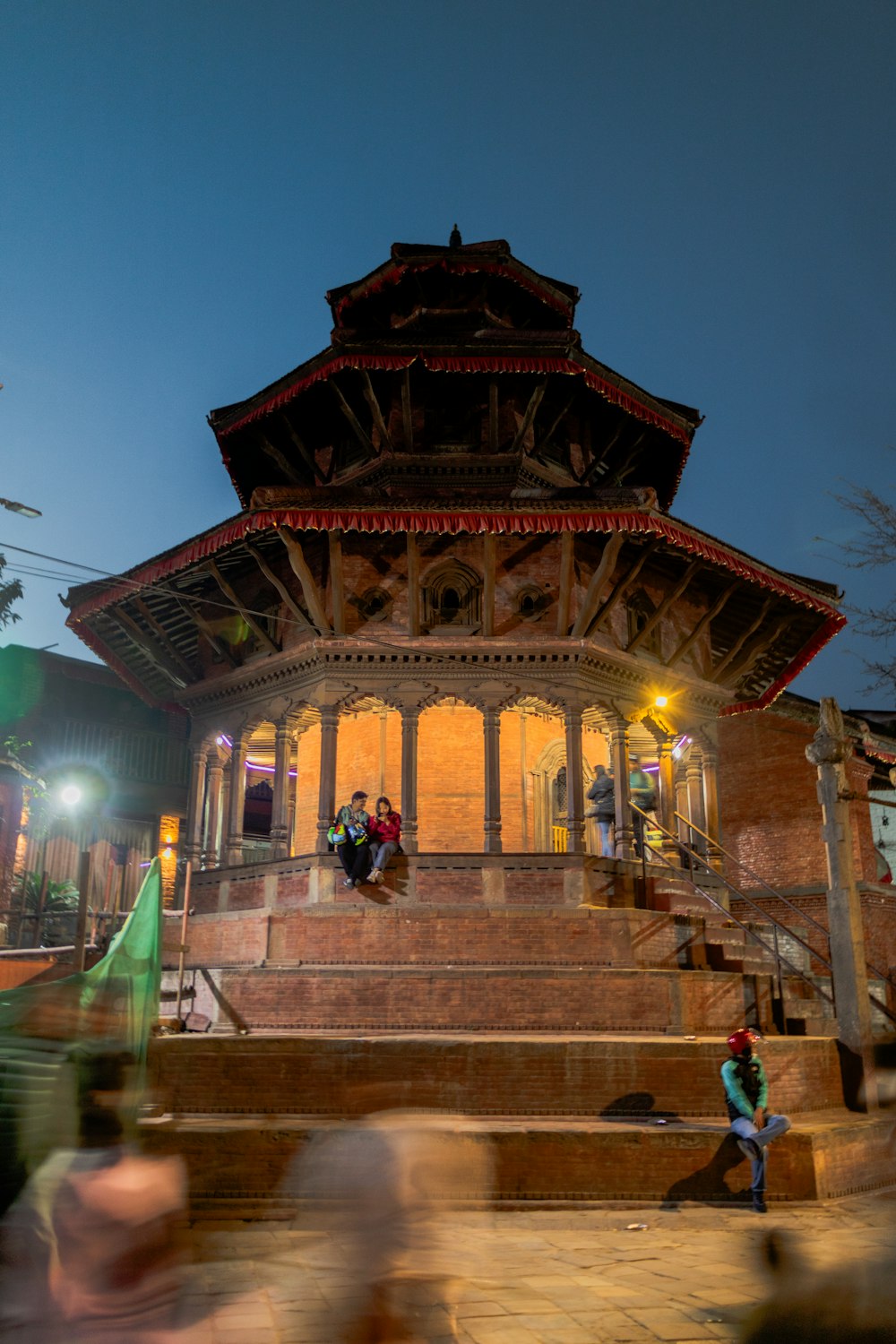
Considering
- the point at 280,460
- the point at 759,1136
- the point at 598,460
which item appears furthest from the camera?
the point at 598,460

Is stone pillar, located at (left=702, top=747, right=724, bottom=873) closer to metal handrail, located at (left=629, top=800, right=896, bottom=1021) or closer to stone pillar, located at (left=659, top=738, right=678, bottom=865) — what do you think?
metal handrail, located at (left=629, top=800, right=896, bottom=1021)

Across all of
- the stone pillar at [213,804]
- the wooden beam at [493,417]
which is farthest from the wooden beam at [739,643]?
the stone pillar at [213,804]

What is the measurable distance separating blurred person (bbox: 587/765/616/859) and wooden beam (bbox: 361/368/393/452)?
6.25 meters

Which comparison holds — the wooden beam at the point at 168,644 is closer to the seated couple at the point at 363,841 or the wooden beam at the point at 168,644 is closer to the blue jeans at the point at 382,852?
the seated couple at the point at 363,841

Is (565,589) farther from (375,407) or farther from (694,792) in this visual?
(694,792)

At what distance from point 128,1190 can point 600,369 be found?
587 inches

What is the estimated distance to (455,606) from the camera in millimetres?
15672

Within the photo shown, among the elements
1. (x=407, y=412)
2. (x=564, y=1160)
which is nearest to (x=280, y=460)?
(x=407, y=412)

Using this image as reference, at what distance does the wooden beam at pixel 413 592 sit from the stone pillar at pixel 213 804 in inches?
174

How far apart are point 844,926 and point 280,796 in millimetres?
7849

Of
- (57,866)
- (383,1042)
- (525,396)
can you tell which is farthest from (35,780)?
(383,1042)

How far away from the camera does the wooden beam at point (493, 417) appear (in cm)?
1659

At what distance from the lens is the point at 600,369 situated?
16672 millimetres

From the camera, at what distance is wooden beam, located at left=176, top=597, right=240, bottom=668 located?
17000 mm
